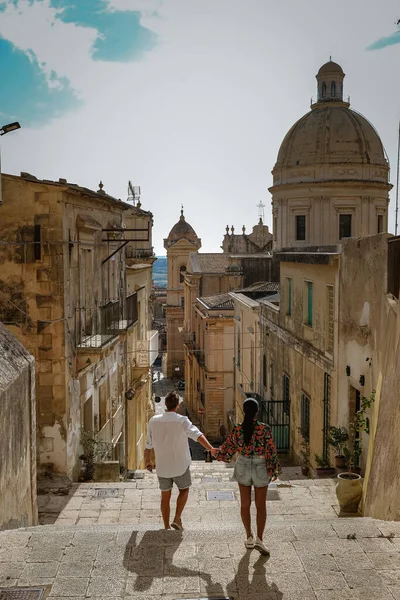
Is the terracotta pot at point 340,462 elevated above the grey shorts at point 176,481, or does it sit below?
below

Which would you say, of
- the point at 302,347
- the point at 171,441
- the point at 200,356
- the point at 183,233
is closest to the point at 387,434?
the point at 171,441

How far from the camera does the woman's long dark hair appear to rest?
5777 mm

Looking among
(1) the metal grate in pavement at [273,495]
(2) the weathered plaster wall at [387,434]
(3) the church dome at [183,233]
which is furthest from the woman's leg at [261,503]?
(3) the church dome at [183,233]

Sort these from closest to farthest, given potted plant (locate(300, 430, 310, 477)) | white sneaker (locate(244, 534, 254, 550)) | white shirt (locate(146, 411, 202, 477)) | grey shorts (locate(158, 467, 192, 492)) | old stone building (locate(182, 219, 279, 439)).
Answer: white sneaker (locate(244, 534, 254, 550)), white shirt (locate(146, 411, 202, 477)), grey shorts (locate(158, 467, 192, 492)), potted plant (locate(300, 430, 310, 477)), old stone building (locate(182, 219, 279, 439))

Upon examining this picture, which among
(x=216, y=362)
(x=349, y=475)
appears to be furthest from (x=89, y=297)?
(x=216, y=362)

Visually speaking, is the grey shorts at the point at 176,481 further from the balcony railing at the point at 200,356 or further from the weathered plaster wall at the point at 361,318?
the balcony railing at the point at 200,356

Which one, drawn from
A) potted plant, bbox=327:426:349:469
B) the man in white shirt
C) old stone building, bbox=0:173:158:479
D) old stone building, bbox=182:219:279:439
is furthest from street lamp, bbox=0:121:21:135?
old stone building, bbox=182:219:279:439

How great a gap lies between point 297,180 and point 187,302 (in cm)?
1550

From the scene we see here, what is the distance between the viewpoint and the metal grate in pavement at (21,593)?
470 cm

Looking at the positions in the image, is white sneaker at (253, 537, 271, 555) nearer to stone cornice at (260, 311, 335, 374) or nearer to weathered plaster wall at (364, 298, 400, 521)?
weathered plaster wall at (364, 298, 400, 521)

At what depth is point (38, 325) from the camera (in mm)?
12453

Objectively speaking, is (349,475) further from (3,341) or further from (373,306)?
(3,341)

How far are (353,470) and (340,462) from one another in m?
0.43

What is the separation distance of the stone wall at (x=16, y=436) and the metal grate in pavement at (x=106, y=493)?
3.36 meters
